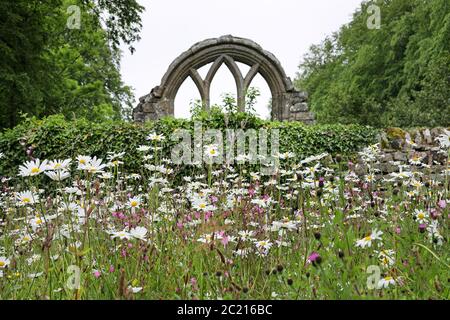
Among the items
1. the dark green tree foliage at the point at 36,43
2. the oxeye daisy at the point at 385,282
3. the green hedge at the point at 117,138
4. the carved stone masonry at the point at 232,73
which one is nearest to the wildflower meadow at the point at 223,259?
the oxeye daisy at the point at 385,282

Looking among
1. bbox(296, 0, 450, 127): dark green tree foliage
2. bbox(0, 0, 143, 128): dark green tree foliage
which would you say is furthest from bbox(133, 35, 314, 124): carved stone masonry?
bbox(296, 0, 450, 127): dark green tree foliage

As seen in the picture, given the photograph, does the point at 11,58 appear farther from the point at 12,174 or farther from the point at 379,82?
the point at 379,82

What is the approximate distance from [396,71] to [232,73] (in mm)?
15158

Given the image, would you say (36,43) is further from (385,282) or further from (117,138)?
(385,282)

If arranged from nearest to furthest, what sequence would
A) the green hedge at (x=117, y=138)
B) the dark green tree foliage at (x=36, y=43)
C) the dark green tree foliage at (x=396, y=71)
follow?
the green hedge at (x=117, y=138) < the dark green tree foliage at (x=36, y=43) < the dark green tree foliage at (x=396, y=71)

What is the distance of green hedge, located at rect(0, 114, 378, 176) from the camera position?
8617mm

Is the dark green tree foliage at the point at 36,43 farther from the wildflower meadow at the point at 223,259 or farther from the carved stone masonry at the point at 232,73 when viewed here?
the wildflower meadow at the point at 223,259

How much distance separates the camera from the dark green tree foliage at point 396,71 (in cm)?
1714

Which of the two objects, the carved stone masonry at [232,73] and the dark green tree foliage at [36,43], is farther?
the carved stone masonry at [232,73]

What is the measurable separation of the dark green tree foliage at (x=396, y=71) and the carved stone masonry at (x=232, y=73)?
5.69 m

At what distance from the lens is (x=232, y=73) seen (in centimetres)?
1393

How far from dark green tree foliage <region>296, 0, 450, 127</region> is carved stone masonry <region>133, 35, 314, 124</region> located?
5.69 meters
